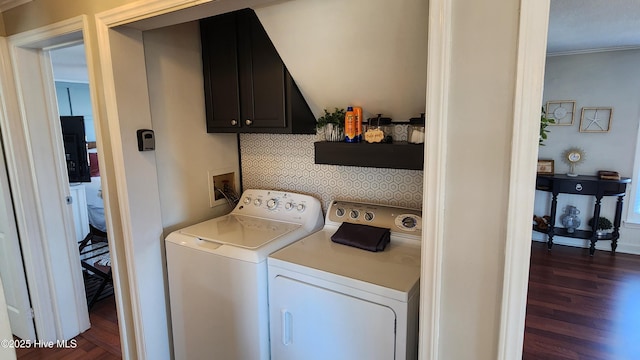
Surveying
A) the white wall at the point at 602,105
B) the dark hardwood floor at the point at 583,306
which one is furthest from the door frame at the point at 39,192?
the white wall at the point at 602,105

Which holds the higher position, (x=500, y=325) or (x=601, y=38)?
(x=601, y=38)

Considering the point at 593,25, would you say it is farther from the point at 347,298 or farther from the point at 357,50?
the point at 347,298

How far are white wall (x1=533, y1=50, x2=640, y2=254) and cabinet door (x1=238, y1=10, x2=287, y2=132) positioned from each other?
13.0ft

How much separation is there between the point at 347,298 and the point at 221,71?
4.85 feet

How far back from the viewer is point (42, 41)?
2016mm

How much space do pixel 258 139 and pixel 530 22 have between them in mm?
1793

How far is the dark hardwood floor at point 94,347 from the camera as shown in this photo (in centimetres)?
235

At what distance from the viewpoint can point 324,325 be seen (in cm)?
149

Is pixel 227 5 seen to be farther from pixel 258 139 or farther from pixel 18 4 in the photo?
pixel 18 4

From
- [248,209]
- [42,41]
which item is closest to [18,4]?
[42,41]

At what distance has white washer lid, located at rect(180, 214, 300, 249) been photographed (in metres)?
1.78

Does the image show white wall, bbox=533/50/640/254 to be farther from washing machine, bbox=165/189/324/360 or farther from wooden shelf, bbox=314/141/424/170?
washing machine, bbox=165/189/324/360

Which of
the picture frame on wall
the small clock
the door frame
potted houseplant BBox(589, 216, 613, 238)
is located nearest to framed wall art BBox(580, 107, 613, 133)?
the small clock

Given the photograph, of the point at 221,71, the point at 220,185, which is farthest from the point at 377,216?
the point at 221,71
